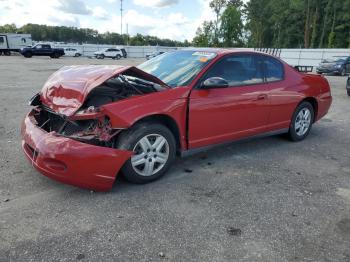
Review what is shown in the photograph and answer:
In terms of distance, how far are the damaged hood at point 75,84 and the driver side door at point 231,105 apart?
0.61 m

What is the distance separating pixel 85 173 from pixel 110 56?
43.5m

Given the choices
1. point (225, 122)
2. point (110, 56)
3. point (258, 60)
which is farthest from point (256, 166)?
point (110, 56)

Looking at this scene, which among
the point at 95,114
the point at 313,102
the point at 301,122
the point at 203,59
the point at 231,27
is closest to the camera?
the point at 95,114

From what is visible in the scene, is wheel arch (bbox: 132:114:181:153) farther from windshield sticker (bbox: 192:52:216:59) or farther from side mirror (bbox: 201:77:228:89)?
windshield sticker (bbox: 192:52:216:59)

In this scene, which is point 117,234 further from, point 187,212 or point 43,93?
point 43,93

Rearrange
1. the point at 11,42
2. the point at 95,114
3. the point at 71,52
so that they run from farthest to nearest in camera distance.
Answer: the point at 71,52 → the point at 11,42 → the point at 95,114

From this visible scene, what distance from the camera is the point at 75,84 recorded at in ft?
12.3

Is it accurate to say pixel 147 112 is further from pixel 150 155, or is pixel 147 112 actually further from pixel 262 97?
pixel 262 97

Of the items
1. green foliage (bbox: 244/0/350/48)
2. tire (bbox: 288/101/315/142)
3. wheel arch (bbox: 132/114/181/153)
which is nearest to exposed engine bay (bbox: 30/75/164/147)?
wheel arch (bbox: 132/114/181/153)

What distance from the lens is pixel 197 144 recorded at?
4.18 meters

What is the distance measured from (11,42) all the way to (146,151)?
4480 centimetres

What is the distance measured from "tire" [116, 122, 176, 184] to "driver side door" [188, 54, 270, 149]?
37 cm

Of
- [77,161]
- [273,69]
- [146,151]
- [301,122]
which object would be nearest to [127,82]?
[146,151]

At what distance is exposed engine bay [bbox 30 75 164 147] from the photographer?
3.44m
